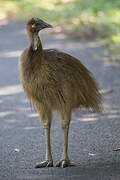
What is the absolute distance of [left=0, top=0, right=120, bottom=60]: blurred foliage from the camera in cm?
1229

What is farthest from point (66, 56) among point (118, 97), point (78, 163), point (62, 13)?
point (62, 13)

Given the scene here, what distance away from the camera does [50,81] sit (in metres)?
4.86

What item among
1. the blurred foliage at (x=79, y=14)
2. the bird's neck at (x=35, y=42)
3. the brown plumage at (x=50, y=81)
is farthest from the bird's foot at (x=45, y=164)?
the blurred foliage at (x=79, y=14)

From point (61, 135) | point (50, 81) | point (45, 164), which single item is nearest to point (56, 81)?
point (50, 81)

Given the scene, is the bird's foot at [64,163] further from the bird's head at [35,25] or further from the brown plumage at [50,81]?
the bird's head at [35,25]

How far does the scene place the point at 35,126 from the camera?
6.86 m

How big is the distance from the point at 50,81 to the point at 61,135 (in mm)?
1691

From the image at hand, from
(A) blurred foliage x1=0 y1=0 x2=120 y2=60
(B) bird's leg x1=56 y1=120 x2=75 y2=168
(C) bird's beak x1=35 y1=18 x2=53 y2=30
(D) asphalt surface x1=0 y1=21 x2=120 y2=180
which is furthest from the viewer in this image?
(A) blurred foliage x1=0 y1=0 x2=120 y2=60

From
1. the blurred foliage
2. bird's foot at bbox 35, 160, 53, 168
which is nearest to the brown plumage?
bird's foot at bbox 35, 160, 53, 168

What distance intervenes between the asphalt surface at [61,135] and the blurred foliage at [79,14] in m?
1.81

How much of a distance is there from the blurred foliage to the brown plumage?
5.82m

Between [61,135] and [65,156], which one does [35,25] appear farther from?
[61,135]

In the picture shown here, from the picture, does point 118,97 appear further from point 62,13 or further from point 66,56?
point 62,13

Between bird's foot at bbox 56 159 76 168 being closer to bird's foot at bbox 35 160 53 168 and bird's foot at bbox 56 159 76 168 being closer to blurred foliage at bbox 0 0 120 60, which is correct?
bird's foot at bbox 35 160 53 168
